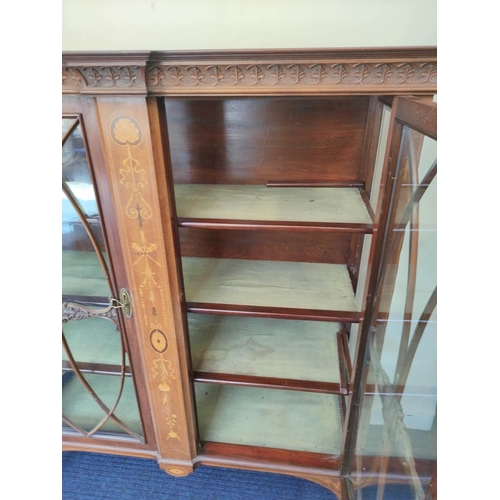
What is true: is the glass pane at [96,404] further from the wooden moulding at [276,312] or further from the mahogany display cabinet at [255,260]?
the wooden moulding at [276,312]

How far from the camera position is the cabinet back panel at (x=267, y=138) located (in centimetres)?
95

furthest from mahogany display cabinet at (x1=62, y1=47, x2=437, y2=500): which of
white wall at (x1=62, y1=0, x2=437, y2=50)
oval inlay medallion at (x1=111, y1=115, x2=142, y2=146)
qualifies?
white wall at (x1=62, y1=0, x2=437, y2=50)

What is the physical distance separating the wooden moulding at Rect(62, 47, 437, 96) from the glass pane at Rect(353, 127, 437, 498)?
0.12 metres

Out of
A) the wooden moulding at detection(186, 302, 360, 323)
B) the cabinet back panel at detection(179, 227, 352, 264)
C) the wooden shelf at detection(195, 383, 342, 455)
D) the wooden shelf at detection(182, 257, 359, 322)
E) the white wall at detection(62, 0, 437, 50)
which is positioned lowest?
the wooden shelf at detection(195, 383, 342, 455)

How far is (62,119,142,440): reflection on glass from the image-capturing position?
77 centimetres

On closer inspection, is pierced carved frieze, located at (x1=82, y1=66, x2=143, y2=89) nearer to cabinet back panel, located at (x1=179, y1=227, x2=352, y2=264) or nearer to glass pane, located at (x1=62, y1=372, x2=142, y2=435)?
cabinet back panel, located at (x1=179, y1=227, x2=352, y2=264)

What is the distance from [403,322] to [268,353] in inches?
21.3

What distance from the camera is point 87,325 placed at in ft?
3.25

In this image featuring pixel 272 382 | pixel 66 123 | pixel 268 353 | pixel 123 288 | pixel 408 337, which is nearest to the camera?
pixel 408 337

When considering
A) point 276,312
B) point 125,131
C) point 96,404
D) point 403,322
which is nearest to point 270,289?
point 276,312

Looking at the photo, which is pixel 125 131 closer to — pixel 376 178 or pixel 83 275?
pixel 83 275

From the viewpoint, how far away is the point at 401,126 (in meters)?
0.62
